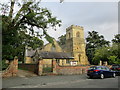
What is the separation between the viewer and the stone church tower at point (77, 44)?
52344 mm

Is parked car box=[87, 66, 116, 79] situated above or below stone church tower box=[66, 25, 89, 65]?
below

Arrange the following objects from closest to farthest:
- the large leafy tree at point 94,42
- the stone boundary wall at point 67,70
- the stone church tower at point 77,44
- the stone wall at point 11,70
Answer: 1. the stone wall at point 11,70
2. the stone boundary wall at point 67,70
3. the stone church tower at point 77,44
4. the large leafy tree at point 94,42

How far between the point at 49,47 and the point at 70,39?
11.2 m

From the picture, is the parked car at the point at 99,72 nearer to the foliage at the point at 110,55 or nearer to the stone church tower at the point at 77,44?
the foliage at the point at 110,55

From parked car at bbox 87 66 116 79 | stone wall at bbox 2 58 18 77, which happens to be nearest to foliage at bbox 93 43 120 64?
parked car at bbox 87 66 116 79

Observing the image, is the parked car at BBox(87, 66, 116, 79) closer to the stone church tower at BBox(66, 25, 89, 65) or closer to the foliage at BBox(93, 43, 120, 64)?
the foliage at BBox(93, 43, 120, 64)

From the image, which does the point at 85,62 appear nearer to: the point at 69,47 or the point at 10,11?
the point at 69,47

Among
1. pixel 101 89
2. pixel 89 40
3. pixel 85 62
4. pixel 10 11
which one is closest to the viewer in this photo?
pixel 101 89

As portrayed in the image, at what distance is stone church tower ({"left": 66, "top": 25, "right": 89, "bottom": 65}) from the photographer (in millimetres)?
52344

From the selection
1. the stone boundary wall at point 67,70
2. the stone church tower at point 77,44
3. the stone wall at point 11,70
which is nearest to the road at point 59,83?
the stone wall at point 11,70

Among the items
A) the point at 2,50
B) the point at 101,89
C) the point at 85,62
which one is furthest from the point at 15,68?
the point at 85,62

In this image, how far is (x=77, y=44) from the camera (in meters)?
53.7

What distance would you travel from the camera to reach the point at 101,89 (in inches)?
333

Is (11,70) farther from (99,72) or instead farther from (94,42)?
(94,42)
